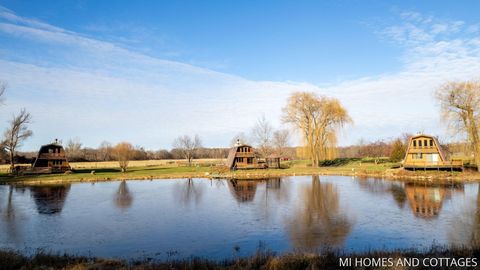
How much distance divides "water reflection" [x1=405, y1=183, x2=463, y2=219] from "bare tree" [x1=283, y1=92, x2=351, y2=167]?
68.9 feet

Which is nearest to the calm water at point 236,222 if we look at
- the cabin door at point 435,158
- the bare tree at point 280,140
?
the cabin door at point 435,158

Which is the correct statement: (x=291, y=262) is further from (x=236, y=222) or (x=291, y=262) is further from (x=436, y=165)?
(x=436, y=165)

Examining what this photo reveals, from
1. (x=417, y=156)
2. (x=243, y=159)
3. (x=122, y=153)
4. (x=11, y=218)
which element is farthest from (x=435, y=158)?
(x=122, y=153)

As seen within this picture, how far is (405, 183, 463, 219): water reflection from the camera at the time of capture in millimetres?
19703

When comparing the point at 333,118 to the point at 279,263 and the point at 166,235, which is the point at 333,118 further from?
the point at 279,263

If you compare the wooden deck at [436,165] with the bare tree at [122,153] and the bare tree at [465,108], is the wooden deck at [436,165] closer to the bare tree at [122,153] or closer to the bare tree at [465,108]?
the bare tree at [465,108]

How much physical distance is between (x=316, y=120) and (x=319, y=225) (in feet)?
128

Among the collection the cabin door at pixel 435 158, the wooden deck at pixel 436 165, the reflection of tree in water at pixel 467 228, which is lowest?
the reflection of tree in water at pixel 467 228

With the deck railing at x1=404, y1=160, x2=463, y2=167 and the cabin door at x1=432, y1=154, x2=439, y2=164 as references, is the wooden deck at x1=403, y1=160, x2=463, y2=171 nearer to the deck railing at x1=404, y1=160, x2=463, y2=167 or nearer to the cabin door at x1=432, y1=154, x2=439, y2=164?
the deck railing at x1=404, y1=160, x2=463, y2=167

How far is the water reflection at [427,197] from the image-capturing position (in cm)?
1970

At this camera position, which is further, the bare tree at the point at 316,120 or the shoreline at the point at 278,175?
the bare tree at the point at 316,120

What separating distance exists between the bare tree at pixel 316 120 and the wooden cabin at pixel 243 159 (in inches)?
331

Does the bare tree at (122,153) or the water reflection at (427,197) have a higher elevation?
the bare tree at (122,153)

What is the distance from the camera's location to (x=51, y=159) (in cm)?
5356
